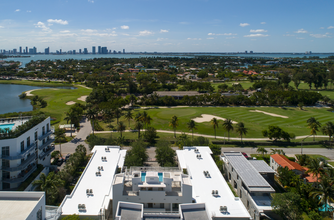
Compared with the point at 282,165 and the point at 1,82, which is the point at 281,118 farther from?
the point at 1,82

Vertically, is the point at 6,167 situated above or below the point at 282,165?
above

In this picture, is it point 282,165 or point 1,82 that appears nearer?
point 282,165

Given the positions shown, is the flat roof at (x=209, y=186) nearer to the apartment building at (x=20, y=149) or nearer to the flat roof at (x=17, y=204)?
the flat roof at (x=17, y=204)

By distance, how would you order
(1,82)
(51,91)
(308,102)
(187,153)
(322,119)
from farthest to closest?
(1,82)
(51,91)
(308,102)
(322,119)
(187,153)

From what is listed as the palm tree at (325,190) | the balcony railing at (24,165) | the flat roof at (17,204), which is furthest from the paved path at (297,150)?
the flat roof at (17,204)

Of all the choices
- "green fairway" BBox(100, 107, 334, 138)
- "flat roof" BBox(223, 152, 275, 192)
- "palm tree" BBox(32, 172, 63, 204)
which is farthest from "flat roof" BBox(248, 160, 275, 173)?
"palm tree" BBox(32, 172, 63, 204)

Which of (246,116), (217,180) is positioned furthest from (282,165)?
(246,116)

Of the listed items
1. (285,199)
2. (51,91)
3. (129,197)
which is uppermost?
(51,91)
